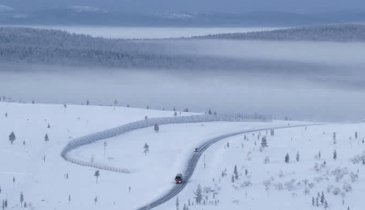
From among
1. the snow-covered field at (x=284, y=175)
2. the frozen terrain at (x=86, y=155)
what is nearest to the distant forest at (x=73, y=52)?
the frozen terrain at (x=86, y=155)

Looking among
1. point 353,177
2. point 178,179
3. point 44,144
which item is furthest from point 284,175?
point 44,144

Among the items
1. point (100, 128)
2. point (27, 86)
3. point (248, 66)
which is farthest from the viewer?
point (248, 66)

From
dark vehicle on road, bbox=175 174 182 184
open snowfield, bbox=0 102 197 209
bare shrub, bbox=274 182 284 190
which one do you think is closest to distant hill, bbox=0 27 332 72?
open snowfield, bbox=0 102 197 209

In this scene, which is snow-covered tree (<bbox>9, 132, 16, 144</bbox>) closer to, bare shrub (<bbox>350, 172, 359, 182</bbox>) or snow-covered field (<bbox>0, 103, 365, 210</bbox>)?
snow-covered field (<bbox>0, 103, 365, 210</bbox>)

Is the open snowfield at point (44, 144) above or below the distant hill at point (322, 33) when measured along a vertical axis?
below

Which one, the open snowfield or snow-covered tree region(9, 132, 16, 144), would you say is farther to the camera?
snow-covered tree region(9, 132, 16, 144)

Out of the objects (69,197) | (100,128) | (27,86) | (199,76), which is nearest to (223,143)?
(100,128)

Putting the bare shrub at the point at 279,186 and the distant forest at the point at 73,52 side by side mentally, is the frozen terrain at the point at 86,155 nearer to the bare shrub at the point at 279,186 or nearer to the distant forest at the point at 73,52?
the bare shrub at the point at 279,186

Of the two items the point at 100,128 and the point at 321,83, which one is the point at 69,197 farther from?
the point at 321,83

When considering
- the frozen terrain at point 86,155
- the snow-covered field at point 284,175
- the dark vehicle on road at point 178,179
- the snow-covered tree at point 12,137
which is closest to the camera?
the snow-covered field at point 284,175
